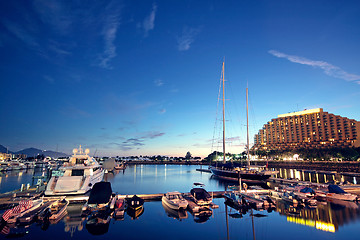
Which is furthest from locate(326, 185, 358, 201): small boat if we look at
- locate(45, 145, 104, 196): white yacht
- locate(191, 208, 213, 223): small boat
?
locate(45, 145, 104, 196): white yacht

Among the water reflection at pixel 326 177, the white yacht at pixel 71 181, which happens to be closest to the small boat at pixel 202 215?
the white yacht at pixel 71 181

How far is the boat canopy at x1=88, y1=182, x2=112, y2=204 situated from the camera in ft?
78.7

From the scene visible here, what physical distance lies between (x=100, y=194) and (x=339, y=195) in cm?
3715

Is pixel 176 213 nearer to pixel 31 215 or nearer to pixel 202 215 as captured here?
pixel 202 215

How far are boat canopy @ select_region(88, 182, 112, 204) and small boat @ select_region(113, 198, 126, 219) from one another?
2.21 m

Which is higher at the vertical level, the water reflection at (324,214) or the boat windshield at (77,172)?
the boat windshield at (77,172)

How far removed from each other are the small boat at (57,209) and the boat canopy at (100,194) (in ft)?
12.6

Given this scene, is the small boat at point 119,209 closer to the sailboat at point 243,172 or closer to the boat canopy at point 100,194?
the boat canopy at point 100,194

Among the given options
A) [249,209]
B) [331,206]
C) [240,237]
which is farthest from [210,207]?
[331,206]

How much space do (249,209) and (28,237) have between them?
88.1ft

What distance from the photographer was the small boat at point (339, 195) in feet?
103

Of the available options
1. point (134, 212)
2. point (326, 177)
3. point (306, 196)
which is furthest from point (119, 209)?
point (326, 177)

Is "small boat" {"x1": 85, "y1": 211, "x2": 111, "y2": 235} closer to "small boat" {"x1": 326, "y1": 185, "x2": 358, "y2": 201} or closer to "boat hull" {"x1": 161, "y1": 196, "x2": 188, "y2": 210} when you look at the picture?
"boat hull" {"x1": 161, "y1": 196, "x2": 188, "y2": 210}

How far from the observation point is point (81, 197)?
30.2 metres
